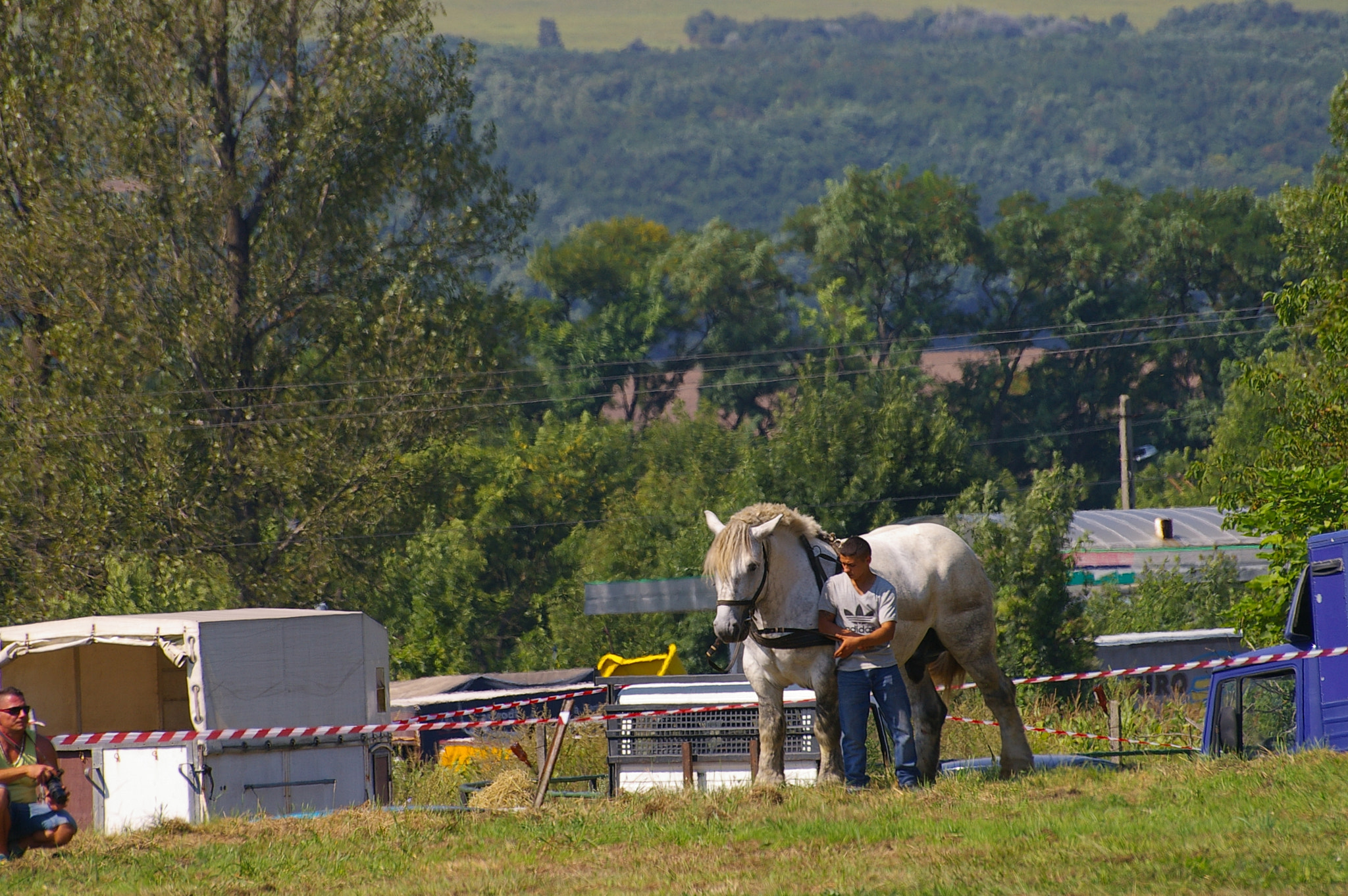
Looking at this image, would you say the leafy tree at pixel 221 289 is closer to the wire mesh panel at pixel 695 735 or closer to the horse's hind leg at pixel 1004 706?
the wire mesh panel at pixel 695 735

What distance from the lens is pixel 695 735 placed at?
13.1m

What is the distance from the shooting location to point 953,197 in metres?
87.2

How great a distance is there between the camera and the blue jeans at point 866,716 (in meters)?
10.3

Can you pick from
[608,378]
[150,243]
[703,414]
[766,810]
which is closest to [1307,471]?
[766,810]

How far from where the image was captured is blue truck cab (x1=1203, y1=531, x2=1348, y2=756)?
10883 mm

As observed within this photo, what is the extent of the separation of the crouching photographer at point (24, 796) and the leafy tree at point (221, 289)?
75.3ft

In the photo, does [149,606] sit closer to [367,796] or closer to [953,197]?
[367,796]

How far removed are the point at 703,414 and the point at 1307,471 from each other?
5746 cm

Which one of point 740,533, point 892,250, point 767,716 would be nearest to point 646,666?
point 767,716

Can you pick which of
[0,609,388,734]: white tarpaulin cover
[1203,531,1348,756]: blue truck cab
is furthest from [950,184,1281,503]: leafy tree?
[1203,531,1348,756]: blue truck cab

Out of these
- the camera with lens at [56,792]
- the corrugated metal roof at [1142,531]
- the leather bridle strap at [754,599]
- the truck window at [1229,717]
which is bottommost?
the corrugated metal roof at [1142,531]

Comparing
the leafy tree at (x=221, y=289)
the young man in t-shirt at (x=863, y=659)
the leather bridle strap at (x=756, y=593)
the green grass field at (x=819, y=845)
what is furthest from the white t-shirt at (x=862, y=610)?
the leafy tree at (x=221, y=289)

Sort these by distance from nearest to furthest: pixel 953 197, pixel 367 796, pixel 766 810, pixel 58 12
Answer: pixel 766 810
pixel 367 796
pixel 58 12
pixel 953 197

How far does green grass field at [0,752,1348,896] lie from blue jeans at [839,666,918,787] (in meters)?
0.33
